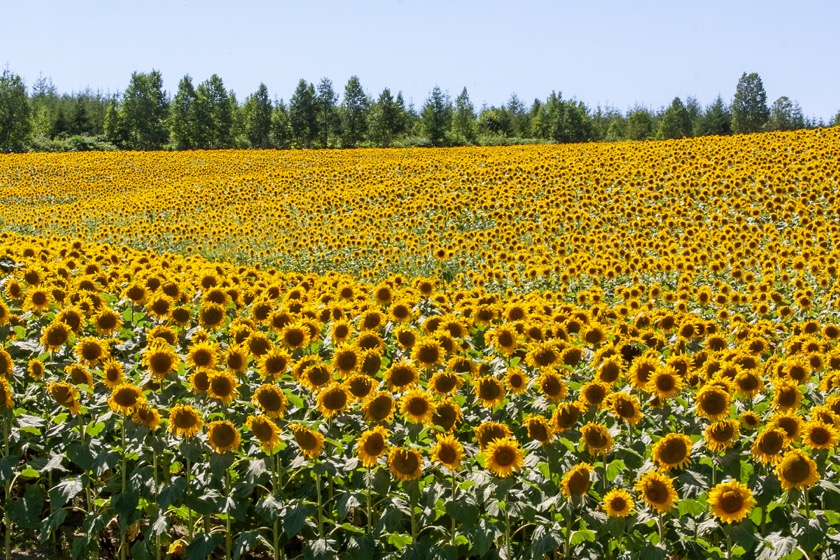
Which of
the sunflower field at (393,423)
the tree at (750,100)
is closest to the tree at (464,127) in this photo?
the tree at (750,100)

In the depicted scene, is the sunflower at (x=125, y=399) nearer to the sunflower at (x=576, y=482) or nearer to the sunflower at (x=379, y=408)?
the sunflower at (x=379, y=408)

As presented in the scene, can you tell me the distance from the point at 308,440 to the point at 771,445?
2.36m

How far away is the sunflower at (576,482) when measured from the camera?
4.12m

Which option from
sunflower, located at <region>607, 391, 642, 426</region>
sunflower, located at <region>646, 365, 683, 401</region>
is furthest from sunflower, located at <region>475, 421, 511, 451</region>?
sunflower, located at <region>646, 365, 683, 401</region>

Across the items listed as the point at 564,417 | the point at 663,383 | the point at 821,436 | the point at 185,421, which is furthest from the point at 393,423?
the point at 821,436

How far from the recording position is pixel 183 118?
81.6 metres

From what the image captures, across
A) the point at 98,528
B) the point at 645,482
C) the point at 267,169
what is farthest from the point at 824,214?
the point at 267,169

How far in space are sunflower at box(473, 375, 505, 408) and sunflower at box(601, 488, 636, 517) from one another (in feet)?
3.49

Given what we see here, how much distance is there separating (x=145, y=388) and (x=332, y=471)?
1.62 m

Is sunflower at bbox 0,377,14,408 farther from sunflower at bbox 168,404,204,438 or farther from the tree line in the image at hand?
the tree line

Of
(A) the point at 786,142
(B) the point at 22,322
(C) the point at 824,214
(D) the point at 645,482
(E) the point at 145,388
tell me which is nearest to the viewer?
(D) the point at 645,482

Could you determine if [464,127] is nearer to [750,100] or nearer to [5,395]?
[750,100]

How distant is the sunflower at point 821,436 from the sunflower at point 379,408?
218 centimetres

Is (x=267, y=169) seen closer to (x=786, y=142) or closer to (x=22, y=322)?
(x=786, y=142)
